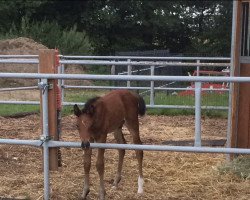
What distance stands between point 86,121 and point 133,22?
1174 inches

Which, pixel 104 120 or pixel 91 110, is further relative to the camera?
pixel 104 120

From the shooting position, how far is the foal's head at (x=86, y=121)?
4.79m

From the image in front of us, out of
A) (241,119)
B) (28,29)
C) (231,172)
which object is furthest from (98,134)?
(28,29)

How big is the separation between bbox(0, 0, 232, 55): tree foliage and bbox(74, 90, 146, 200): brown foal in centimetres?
2669

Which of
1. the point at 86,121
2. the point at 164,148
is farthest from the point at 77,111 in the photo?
the point at 164,148

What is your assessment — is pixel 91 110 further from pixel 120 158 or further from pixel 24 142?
pixel 120 158

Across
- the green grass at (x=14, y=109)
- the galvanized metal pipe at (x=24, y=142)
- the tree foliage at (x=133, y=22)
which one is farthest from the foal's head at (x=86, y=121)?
the tree foliage at (x=133, y=22)

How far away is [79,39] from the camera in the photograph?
2741 cm

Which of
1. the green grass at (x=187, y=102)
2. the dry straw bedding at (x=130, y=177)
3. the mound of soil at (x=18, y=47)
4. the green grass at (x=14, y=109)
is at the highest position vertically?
the mound of soil at (x=18, y=47)

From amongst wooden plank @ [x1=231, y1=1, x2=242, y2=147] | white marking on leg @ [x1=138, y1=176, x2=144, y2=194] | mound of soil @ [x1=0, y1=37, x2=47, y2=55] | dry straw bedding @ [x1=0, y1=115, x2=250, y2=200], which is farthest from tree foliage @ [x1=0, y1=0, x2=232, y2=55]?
white marking on leg @ [x1=138, y1=176, x2=144, y2=194]

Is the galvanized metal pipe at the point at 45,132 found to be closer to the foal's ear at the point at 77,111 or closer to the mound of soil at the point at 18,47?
the foal's ear at the point at 77,111

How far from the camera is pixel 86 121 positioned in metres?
4.91

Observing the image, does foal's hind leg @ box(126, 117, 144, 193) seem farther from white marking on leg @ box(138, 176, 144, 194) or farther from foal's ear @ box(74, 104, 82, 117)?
foal's ear @ box(74, 104, 82, 117)

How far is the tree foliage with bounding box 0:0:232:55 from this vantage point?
107 feet
